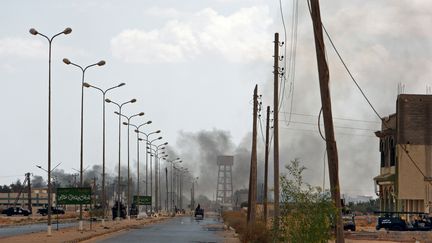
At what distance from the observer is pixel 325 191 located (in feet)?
81.7

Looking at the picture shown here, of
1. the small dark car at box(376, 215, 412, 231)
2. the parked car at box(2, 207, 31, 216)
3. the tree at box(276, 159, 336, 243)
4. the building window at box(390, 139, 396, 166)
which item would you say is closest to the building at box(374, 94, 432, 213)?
the building window at box(390, 139, 396, 166)

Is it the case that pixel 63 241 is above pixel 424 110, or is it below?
below

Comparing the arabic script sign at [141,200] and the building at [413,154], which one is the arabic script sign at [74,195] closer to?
the building at [413,154]

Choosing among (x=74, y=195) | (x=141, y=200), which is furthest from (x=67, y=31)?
(x=141, y=200)

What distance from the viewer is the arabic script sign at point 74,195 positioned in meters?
62.8

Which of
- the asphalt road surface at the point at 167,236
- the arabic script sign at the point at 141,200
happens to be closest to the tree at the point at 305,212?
the asphalt road surface at the point at 167,236

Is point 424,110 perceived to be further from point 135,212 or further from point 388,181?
point 135,212

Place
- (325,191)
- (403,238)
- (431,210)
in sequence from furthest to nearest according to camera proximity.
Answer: (431,210) → (403,238) → (325,191)

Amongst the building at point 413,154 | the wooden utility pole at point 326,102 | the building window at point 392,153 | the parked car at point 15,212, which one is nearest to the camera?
the wooden utility pole at point 326,102

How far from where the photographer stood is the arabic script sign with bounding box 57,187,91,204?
6284 cm

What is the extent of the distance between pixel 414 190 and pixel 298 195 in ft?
192

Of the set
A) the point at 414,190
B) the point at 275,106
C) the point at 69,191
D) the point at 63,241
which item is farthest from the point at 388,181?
the point at 63,241

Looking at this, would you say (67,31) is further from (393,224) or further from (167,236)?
(393,224)

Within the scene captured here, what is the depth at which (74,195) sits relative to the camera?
2488 inches
